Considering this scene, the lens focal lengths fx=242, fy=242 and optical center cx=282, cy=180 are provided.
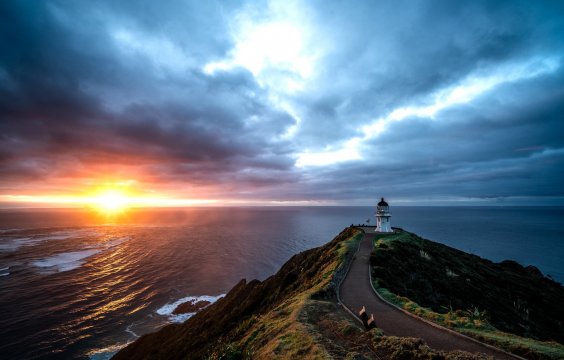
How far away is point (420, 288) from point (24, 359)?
4313 centimetres

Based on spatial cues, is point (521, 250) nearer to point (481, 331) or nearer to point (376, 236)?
point (376, 236)

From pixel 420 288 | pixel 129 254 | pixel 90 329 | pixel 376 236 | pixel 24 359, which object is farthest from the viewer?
pixel 129 254

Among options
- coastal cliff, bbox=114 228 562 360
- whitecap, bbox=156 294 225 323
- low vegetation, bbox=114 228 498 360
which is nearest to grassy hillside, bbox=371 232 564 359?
coastal cliff, bbox=114 228 562 360

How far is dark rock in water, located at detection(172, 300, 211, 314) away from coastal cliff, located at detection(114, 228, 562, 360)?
8.73 metres

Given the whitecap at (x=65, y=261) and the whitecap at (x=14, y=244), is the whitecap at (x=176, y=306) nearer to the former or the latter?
the whitecap at (x=65, y=261)

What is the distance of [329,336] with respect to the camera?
1145 cm

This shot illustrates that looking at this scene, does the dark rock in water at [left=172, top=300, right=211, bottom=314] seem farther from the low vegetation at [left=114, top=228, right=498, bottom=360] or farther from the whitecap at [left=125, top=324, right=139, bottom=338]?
the low vegetation at [left=114, top=228, right=498, bottom=360]

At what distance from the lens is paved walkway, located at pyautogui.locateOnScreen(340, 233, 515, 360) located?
10.5 metres

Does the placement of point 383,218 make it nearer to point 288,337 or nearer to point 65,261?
point 288,337

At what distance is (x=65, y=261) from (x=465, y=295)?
84.3 meters

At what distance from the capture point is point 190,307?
133 feet

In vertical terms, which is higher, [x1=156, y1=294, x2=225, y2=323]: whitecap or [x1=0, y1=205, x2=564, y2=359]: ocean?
[x1=0, y1=205, x2=564, y2=359]: ocean

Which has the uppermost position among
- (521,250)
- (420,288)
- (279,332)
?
(279,332)

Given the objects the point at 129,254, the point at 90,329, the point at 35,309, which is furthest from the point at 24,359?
the point at 129,254
